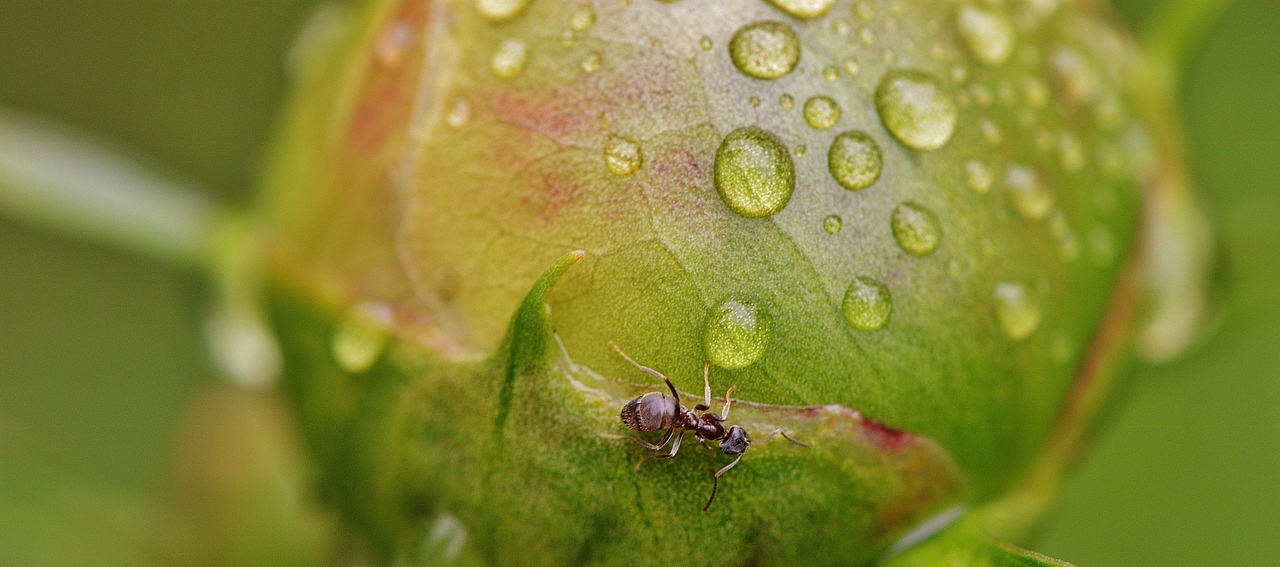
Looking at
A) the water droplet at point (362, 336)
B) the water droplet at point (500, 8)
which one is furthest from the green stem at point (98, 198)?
the water droplet at point (500, 8)

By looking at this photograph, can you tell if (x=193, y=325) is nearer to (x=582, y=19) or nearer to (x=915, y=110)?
(x=582, y=19)

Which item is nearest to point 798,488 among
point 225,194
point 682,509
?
point 682,509

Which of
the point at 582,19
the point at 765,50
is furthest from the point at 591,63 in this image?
the point at 765,50

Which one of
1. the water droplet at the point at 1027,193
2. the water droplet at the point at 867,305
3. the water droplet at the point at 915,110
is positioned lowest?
the water droplet at the point at 867,305

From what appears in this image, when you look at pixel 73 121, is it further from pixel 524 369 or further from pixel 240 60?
pixel 524 369

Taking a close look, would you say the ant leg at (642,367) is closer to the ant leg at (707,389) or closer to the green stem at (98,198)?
the ant leg at (707,389)

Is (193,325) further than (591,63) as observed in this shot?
Yes

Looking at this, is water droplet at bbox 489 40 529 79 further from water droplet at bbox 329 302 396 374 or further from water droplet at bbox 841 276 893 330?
water droplet at bbox 841 276 893 330
